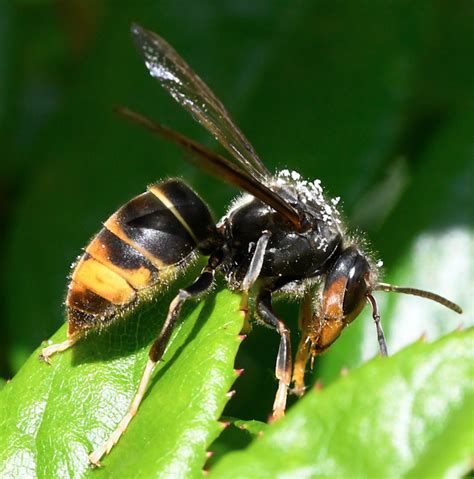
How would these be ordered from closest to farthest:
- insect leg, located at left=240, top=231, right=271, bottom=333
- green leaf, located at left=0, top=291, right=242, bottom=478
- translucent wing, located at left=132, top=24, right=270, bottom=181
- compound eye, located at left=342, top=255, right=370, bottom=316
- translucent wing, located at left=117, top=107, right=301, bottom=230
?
1. translucent wing, located at left=117, top=107, right=301, bottom=230
2. green leaf, located at left=0, top=291, right=242, bottom=478
3. insect leg, located at left=240, top=231, right=271, bottom=333
4. compound eye, located at left=342, top=255, right=370, bottom=316
5. translucent wing, located at left=132, top=24, right=270, bottom=181

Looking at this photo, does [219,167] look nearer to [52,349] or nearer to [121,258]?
[121,258]

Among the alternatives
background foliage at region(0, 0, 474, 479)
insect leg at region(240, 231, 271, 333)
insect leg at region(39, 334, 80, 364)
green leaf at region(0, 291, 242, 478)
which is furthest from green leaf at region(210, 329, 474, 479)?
background foliage at region(0, 0, 474, 479)

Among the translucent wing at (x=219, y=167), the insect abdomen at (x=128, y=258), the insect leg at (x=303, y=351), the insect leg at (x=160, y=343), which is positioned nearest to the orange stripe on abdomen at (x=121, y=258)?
the insect abdomen at (x=128, y=258)

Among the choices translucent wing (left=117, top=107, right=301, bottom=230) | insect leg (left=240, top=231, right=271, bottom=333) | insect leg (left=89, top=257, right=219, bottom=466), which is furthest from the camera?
insect leg (left=240, top=231, right=271, bottom=333)

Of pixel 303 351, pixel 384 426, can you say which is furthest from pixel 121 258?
pixel 384 426

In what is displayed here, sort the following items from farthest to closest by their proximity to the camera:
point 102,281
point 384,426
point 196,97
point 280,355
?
point 196,97 → point 280,355 → point 102,281 → point 384,426

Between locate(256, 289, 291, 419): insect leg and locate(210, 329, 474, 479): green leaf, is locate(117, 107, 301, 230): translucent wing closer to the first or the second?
locate(256, 289, 291, 419): insect leg
